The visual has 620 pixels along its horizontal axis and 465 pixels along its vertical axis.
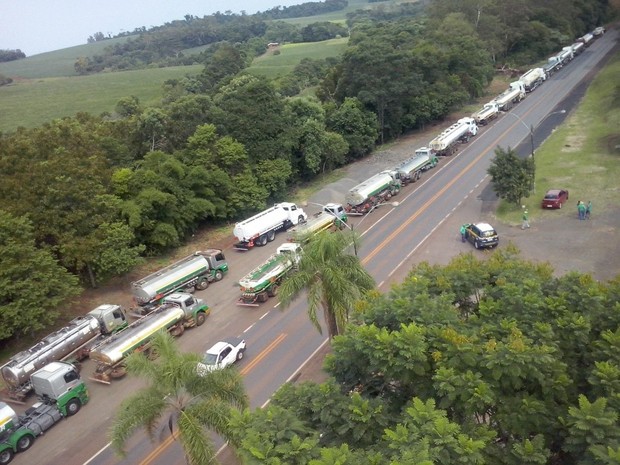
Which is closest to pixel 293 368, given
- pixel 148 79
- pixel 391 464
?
pixel 391 464

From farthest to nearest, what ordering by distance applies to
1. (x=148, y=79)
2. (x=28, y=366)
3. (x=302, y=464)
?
(x=148, y=79), (x=28, y=366), (x=302, y=464)

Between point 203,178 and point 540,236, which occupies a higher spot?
point 203,178

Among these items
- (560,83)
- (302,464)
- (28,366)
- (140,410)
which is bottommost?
(560,83)

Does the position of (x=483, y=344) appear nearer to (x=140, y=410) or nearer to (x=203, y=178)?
(x=140, y=410)

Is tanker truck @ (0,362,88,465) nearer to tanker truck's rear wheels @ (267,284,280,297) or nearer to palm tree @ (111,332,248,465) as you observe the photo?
palm tree @ (111,332,248,465)

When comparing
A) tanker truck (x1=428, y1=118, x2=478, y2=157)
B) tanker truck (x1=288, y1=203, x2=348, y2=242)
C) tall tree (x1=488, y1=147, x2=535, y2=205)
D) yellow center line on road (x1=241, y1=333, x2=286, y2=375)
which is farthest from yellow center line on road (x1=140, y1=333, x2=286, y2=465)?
tanker truck (x1=428, y1=118, x2=478, y2=157)

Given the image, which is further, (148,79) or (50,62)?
(50,62)

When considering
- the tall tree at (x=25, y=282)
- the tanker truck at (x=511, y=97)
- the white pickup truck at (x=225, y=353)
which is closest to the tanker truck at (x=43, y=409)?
the tall tree at (x=25, y=282)

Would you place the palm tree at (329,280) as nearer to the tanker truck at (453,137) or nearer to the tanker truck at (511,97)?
the tanker truck at (453,137)

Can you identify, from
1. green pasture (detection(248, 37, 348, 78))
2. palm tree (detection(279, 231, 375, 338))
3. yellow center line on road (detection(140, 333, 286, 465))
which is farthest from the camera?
green pasture (detection(248, 37, 348, 78))
